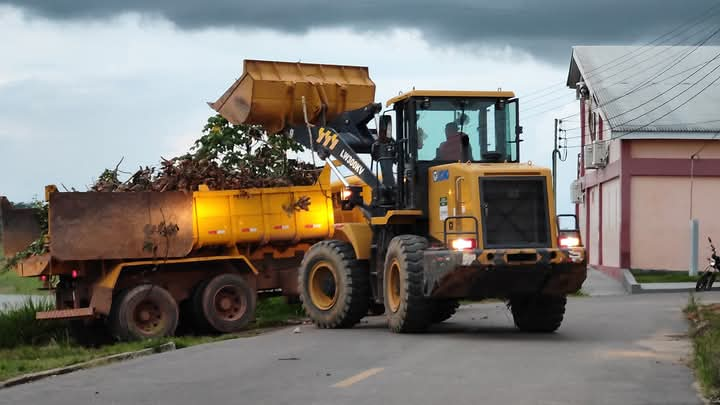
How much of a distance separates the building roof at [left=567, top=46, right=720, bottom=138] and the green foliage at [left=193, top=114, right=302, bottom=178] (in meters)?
15.3

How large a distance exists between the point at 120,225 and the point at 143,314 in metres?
1.56

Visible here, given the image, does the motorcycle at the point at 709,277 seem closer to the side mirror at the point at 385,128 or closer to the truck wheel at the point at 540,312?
the truck wheel at the point at 540,312

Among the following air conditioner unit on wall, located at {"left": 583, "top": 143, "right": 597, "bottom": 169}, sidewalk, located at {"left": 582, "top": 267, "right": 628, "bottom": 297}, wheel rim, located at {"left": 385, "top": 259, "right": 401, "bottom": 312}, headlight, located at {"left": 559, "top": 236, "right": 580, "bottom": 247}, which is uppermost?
air conditioner unit on wall, located at {"left": 583, "top": 143, "right": 597, "bottom": 169}

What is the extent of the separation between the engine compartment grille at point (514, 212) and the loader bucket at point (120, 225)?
5947 millimetres

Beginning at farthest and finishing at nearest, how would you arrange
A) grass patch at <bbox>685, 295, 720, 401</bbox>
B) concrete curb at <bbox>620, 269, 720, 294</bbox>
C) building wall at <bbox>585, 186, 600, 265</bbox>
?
building wall at <bbox>585, 186, 600, 265</bbox> < concrete curb at <bbox>620, 269, 720, 294</bbox> < grass patch at <bbox>685, 295, 720, 401</bbox>

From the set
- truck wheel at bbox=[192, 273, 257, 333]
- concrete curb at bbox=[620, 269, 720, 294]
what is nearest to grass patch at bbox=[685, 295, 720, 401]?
truck wheel at bbox=[192, 273, 257, 333]

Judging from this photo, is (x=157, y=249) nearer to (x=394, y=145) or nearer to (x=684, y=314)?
(x=394, y=145)

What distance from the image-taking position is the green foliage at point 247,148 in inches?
931

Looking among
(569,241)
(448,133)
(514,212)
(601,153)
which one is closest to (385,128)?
(448,133)

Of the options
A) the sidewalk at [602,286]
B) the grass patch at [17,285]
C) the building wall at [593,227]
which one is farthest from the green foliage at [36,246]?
the building wall at [593,227]

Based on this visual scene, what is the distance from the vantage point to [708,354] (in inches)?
474

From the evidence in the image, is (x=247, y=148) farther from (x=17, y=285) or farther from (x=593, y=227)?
(x=593, y=227)

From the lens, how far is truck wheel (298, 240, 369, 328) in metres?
19.2

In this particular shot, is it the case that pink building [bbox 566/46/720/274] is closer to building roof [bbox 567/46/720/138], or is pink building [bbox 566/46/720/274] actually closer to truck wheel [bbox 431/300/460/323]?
building roof [bbox 567/46/720/138]
